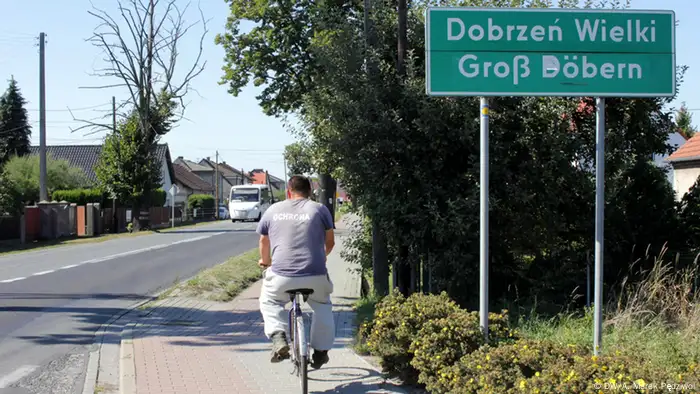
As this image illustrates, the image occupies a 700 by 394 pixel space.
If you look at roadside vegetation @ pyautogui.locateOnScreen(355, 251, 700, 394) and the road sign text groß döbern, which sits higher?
the road sign text groß döbern

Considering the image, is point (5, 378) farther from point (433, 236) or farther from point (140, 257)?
point (140, 257)

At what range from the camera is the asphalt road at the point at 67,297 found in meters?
6.99

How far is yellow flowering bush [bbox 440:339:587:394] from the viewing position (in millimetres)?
4480

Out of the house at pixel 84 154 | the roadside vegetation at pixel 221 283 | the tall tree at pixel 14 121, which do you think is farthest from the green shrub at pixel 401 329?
the house at pixel 84 154

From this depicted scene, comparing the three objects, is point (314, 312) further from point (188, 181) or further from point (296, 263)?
point (188, 181)

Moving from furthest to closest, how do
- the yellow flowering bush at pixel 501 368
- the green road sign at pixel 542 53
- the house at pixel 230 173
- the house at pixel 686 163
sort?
the house at pixel 230 173 < the house at pixel 686 163 < the green road sign at pixel 542 53 < the yellow flowering bush at pixel 501 368

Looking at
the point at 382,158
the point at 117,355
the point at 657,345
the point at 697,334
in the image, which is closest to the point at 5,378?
the point at 117,355

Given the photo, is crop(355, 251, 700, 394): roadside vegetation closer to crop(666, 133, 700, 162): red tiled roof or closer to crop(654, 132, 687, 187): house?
crop(654, 132, 687, 187): house

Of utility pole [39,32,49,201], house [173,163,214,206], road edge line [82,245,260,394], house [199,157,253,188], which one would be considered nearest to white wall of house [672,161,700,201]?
road edge line [82,245,260,394]

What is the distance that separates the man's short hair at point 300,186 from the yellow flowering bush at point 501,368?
185 centimetres

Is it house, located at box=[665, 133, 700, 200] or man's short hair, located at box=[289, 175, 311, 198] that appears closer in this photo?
man's short hair, located at box=[289, 175, 311, 198]

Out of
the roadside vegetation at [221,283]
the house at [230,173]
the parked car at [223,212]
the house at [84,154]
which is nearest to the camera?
the roadside vegetation at [221,283]

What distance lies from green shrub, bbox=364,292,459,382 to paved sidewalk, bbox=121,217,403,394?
207 millimetres

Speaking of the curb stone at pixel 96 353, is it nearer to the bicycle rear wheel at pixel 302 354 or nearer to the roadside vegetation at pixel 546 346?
the bicycle rear wheel at pixel 302 354
